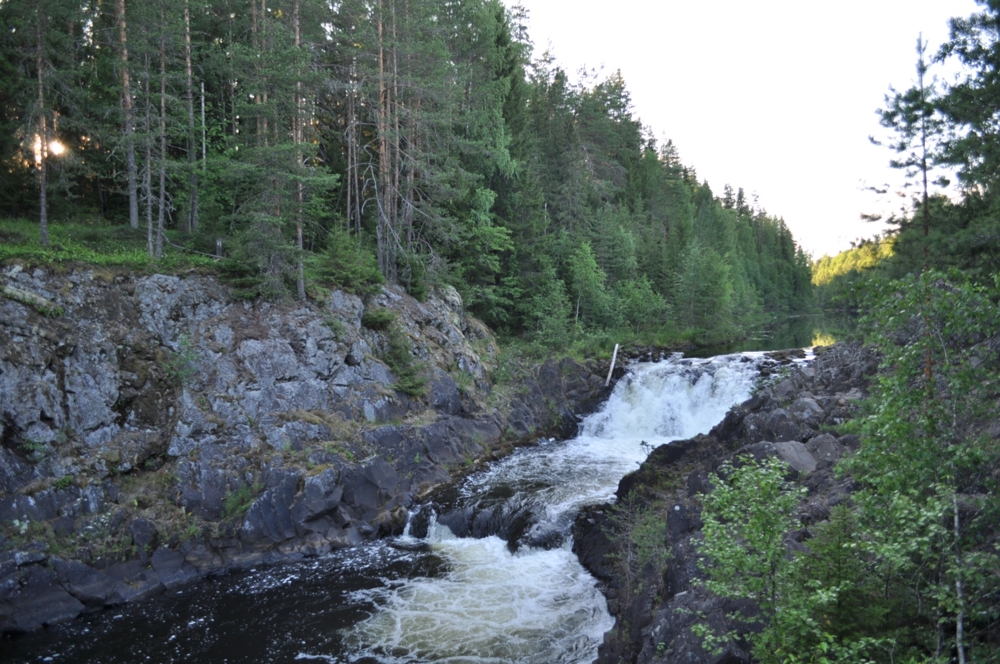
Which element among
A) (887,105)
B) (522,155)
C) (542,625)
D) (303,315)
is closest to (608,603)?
(542,625)

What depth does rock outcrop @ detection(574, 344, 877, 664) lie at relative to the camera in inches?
319

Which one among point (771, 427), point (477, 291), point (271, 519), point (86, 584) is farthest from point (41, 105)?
point (771, 427)

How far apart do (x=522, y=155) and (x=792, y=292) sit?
225 ft

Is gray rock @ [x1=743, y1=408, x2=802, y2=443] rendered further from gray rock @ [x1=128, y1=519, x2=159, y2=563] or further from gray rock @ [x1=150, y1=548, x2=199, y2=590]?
gray rock @ [x1=128, y1=519, x2=159, y2=563]

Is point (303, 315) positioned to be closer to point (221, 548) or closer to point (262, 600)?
point (221, 548)

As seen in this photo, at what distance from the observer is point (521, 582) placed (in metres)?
12.7

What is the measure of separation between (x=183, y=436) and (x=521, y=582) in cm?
924

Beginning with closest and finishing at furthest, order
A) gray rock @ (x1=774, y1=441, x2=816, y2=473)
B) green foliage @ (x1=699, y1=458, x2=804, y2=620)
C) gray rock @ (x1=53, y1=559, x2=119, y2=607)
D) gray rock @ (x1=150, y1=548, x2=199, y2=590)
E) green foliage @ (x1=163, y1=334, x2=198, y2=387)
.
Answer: green foliage @ (x1=699, y1=458, x2=804, y2=620) → gray rock @ (x1=774, y1=441, x2=816, y2=473) → gray rock @ (x1=53, y1=559, x2=119, y2=607) → gray rock @ (x1=150, y1=548, x2=199, y2=590) → green foliage @ (x1=163, y1=334, x2=198, y2=387)

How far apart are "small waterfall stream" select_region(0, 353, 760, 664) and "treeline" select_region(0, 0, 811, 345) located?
8926 mm

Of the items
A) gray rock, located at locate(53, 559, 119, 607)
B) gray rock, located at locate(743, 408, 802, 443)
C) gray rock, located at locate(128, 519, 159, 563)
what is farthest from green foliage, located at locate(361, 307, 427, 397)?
gray rock, located at locate(743, 408, 802, 443)

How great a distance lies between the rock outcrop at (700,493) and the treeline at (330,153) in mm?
12292

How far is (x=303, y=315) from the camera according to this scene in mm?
18500

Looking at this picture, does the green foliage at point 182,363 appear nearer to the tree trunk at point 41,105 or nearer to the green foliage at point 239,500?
the green foliage at point 239,500

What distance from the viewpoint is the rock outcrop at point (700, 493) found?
8.11 metres
